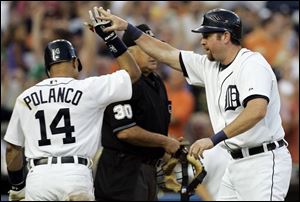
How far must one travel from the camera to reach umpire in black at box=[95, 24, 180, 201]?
6.17 m

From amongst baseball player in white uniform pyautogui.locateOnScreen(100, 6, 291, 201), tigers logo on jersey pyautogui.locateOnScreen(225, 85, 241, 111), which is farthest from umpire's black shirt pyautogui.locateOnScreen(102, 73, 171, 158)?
tigers logo on jersey pyautogui.locateOnScreen(225, 85, 241, 111)

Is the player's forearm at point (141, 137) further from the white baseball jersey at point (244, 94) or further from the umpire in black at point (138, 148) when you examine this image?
the white baseball jersey at point (244, 94)

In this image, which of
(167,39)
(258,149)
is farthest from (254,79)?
(167,39)

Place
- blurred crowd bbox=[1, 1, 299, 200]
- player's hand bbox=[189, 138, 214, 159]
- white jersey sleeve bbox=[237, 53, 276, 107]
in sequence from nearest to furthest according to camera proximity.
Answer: player's hand bbox=[189, 138, 214, 159]
white jersey sleeve bbox=[237, 53, 276, 107]
blurred crowd bbox=[1, 1, 299, 200]

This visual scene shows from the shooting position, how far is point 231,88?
5.62m

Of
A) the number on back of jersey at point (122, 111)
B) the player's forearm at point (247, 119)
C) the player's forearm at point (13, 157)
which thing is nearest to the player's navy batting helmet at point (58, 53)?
the player's forearm at point (13, 157)

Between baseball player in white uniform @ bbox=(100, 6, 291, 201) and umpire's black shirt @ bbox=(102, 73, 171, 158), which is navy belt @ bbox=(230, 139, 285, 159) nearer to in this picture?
baseball player in white uniform @ bbox=(100, 6, 291, 201)

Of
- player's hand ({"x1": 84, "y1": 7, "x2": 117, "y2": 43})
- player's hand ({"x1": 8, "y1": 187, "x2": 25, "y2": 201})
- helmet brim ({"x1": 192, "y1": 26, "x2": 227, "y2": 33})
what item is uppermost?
player's hand ({"x1": 84, "y1": 7, "x2": 117, "y2": 43})

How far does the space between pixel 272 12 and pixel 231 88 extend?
13.8ft

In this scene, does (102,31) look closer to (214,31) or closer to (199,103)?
(214,31)

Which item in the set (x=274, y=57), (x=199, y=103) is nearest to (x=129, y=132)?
(x=199, y=103)

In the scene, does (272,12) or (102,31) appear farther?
(272,12)

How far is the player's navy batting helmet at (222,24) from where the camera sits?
226 inches

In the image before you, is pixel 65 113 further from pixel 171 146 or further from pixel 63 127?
pixel 171 146
